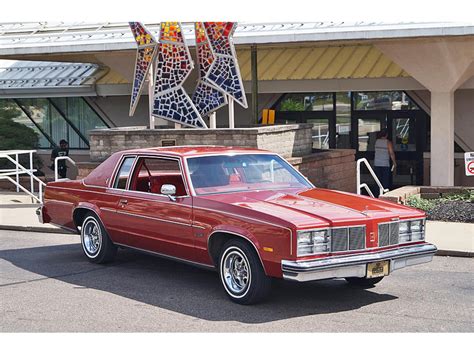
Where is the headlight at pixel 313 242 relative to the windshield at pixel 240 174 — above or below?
below

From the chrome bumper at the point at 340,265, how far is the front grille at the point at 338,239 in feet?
0.33

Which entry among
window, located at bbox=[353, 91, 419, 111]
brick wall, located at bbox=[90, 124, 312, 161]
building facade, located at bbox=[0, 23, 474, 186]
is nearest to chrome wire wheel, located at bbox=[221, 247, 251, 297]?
brick wall, located at bbox=[90, 124, 312, 161]

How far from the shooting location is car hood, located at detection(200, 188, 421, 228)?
8.20 meters

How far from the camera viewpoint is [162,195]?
9648mm

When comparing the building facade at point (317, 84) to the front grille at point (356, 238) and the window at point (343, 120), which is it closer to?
the window at point (343, 120)

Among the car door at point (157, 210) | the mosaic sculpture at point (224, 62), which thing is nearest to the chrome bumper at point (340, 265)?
the car door at point (157, 210)

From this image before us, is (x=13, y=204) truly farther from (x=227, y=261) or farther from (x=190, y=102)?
(x=227, y=261)

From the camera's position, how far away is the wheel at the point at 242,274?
27.1 ft

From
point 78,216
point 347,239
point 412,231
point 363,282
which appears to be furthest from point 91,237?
point 412,231

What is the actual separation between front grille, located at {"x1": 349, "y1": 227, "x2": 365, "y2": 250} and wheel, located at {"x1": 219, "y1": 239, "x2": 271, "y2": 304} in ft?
2.96

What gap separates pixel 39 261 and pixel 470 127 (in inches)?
524

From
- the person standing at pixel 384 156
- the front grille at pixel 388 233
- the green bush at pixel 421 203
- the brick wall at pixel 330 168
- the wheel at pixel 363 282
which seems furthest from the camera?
the person standing at pixel 384 156

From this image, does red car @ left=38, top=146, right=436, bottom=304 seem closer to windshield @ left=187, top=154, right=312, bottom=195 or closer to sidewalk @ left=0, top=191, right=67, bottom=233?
windshield @ left=187, top=154, right=312, bottom=195

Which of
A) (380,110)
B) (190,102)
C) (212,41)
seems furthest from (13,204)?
(380,110)
